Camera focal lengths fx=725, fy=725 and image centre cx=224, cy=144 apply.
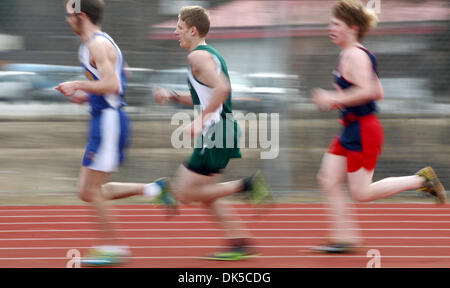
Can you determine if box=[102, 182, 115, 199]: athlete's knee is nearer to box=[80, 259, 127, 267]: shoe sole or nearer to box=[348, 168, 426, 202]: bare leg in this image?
box=[80, 259, 127, 267]: shoe sole

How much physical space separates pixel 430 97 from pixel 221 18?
2507mm

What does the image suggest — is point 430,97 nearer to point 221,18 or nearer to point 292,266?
point 221,18

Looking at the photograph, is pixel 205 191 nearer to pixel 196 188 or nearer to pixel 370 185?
pixel 196 188

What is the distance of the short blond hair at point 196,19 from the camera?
15.5 ft

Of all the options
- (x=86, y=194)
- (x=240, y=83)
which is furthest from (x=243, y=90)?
(x=86, y=194)

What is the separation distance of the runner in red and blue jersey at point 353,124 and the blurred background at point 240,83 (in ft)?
9.36

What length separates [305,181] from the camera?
324 inches

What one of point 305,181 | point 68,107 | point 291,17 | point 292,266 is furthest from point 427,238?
point 68,107

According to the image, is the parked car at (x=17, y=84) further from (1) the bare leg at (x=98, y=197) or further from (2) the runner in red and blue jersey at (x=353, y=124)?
(2) the runner in red and blue jersey at (x=353, y=124)

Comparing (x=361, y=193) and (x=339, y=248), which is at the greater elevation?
(x=361, y=193)

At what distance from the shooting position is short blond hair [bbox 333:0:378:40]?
16.4 ft

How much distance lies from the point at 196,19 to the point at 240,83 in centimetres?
339

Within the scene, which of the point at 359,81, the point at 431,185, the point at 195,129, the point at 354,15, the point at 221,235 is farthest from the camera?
the point at 221,235

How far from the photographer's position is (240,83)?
809 cm
